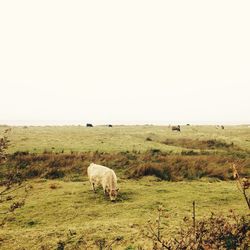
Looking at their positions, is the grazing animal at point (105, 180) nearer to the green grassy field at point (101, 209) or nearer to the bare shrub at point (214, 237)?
the green grassy field at point (101, 209)

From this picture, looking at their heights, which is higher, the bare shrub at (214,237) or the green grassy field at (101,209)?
the bare shrub at (214,237)

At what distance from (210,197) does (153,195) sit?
2.53m

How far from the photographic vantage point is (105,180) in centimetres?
1720

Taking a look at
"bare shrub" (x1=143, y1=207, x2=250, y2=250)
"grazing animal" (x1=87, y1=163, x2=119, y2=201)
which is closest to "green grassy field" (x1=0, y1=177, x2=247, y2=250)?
"grazing animal" (x1=87, y1=163, x2=119, y2=201)

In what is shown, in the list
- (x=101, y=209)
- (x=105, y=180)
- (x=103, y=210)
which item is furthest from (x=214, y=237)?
(x=105, y=180)

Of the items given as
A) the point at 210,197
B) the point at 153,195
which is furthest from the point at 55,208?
the point at 210,197

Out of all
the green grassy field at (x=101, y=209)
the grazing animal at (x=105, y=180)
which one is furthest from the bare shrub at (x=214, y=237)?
the grazing animal at (x=105, y=180)

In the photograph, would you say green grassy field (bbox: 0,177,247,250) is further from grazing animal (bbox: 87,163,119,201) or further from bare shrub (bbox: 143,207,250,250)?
bare shrub (bbox: 143,207,250,250)

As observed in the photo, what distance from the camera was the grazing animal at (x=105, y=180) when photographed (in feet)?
54.6

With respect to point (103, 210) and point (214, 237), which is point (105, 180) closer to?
point (103, 210)

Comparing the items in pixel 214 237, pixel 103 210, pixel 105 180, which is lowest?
pixel 103 210

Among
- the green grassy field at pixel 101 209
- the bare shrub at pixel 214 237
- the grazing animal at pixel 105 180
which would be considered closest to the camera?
the bare shrub at pixel 214 237

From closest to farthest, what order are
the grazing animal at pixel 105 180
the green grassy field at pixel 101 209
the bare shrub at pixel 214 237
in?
the bare shrub at pixel 214 237 < the green grassy field at pixel 101 209 < the grazing animal at pixel 105 180

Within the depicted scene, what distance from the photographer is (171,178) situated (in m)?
21.5
